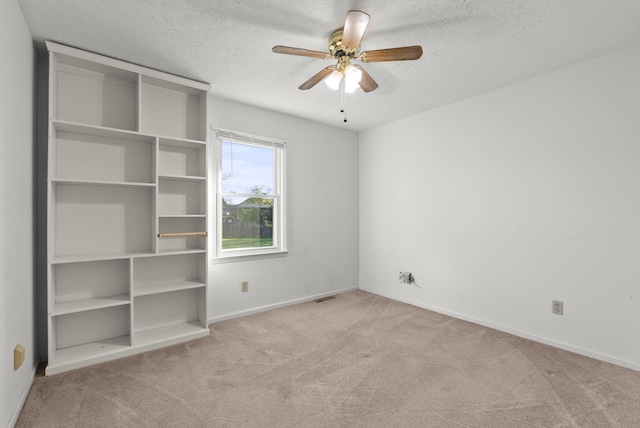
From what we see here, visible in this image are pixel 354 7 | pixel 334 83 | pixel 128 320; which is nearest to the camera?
pixel 354 7

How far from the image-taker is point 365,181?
459 centimetres

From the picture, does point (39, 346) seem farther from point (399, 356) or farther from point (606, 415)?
point (606, 415)

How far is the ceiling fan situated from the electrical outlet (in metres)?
2.47

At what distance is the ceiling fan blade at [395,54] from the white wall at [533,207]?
1.69 metres

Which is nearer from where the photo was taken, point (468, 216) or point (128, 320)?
point (128, 320)

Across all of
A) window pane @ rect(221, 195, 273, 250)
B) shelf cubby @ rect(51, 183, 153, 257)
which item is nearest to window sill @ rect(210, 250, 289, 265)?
window pane @ rect(221, 195, 273, 250)

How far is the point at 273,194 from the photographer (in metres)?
3.83

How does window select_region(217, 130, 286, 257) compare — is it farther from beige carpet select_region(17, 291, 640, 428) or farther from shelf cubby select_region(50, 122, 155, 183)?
beige carpet select_region(17, 291, 640, 428)

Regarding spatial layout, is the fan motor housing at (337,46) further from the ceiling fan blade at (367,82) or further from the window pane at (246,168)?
the window pane at (246,168)

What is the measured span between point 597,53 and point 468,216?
67.6 inches

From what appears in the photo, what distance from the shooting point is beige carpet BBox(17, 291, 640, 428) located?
1.76 m

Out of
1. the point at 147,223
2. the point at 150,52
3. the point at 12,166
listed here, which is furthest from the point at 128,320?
the point at 150,52

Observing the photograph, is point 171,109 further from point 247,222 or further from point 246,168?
point 247,222

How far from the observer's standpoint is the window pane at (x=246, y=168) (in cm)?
344
